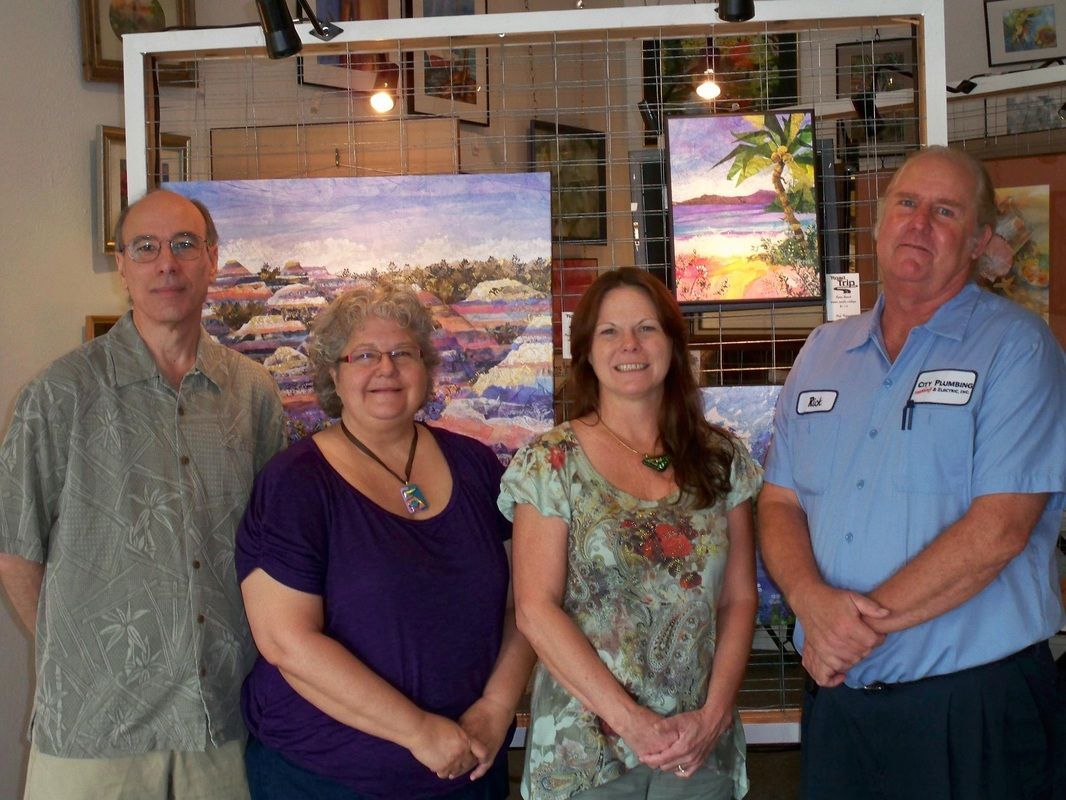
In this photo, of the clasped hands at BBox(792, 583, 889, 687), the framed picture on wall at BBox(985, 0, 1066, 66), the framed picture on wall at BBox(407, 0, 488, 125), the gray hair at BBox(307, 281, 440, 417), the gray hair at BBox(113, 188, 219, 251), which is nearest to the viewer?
the clasped hands at BBox(792, 583, 889, 687)

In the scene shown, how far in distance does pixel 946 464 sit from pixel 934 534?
0.13m

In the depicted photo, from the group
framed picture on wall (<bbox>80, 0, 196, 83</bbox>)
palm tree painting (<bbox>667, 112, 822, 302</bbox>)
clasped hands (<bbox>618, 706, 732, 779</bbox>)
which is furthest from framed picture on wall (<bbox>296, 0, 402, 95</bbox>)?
clasped hands (<bbox>618, 706, 732, 779</bbox>)

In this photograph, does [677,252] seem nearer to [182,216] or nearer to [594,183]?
[182,216]

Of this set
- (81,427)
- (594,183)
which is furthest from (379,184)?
(594,183)

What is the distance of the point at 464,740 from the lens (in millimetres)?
1956

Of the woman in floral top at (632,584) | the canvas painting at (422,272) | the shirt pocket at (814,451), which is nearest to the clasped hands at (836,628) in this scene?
the woman in floral top at (632,584)

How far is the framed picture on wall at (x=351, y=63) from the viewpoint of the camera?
4.65 meters

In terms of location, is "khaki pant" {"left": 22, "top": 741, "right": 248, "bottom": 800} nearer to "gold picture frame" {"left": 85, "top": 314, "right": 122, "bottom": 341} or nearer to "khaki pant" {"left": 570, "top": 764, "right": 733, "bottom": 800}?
"khaki pant" {"left": 570, "top": 764, "right": 733, "bottom": 800}

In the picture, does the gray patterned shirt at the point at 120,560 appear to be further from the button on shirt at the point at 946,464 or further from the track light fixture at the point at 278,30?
the button on shirt at the point at 946,464

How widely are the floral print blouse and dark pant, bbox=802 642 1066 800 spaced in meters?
0.30

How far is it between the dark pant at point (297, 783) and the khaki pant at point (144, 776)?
2.2 inches

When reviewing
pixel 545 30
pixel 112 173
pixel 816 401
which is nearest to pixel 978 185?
pixel 816 401

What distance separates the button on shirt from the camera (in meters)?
2.02

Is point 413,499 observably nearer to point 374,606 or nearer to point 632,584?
point 374,606
